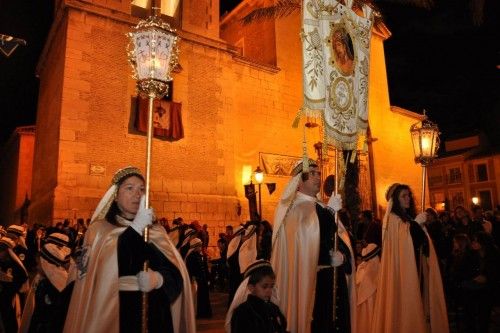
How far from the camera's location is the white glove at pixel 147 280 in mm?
3178

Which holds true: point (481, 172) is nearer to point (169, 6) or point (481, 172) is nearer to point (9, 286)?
point (169, 6)

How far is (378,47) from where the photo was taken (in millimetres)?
25672

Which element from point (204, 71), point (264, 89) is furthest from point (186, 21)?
point (264, 89)

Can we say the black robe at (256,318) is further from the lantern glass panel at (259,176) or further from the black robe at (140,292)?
the lantern glass panel at (259,176)

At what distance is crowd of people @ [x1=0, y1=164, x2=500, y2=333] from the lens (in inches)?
129

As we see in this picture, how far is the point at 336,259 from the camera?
178 inches

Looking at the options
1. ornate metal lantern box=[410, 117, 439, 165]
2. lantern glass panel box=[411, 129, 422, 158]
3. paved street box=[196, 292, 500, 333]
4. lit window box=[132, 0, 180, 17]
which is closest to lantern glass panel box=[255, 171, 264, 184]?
paved street box=[196, 292, 500, 333]

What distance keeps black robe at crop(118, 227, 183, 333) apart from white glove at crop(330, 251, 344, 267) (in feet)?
5.79

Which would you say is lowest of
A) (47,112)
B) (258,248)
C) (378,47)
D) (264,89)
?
(258,248)

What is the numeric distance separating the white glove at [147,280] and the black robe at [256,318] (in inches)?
34.4

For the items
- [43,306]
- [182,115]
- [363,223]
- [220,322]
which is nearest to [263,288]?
[43,306]

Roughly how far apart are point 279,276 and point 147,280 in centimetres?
201

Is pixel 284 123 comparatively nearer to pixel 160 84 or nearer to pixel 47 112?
pixel 47 112

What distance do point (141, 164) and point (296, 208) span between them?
37.7 ft
